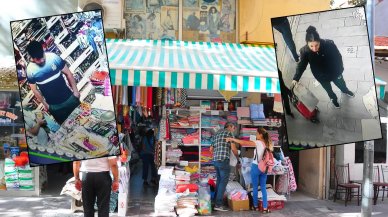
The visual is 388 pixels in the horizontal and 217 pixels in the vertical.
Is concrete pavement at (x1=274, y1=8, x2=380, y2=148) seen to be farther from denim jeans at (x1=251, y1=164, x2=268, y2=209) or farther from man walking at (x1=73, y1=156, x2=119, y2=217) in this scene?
denim jeans at (x1=251, y1=164, x2=268, y2=209)

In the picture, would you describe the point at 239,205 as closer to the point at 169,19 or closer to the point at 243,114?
the point at 243,114

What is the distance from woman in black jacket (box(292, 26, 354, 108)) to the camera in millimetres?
3127

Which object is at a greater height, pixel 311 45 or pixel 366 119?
pixel 311 45

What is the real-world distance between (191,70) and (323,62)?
12.9ft

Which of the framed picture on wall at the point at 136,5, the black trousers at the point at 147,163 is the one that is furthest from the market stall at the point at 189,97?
the framed picture on wall at the point at 136,5

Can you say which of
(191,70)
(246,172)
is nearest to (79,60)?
(191,70)

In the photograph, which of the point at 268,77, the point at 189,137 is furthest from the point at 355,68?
the point at 189,137

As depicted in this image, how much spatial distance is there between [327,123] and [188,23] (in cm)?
734

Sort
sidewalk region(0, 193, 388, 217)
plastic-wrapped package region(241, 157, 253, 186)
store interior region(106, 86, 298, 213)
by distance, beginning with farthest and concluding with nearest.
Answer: store interior region(106, 86, 298, 213) < plastic-wrapped package region(241, 157, 253, 186) < sidewalk region(0, 193, 388, 217)

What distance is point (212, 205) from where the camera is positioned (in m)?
8.30

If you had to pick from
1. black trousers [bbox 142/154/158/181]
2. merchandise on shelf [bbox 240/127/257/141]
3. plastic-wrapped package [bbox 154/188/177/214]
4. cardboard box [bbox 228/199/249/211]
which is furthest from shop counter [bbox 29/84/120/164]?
black trousers [bbox 142/154/158/181]

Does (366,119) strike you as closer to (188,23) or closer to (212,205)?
(212,205)

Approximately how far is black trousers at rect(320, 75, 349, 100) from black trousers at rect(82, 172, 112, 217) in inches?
120

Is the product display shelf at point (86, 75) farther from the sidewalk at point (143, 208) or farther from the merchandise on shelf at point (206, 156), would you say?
the merchandise on shelf at point (206, 156)
